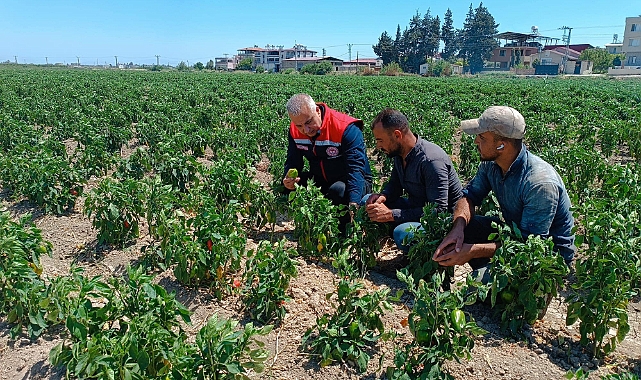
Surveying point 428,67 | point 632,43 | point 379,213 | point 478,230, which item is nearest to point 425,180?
point 379,213

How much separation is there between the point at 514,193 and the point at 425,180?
82cm

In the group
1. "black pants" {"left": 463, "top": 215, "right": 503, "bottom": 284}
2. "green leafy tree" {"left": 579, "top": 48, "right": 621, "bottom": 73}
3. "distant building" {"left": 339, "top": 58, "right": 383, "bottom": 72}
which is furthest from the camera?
"distant building" {"left": 339, "top": 58, "right": 383, "bottom": 72}

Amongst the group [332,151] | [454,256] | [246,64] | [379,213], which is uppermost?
[246,64]

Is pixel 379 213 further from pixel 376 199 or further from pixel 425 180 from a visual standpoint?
pixel 425 180

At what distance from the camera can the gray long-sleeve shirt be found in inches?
163

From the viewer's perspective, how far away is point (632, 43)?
82.9m

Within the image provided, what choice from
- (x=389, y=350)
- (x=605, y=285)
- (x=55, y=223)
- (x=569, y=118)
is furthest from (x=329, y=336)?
(x=569, y=118)

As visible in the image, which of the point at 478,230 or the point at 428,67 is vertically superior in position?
the point at 428,67

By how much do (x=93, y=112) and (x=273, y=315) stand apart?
37.9ft

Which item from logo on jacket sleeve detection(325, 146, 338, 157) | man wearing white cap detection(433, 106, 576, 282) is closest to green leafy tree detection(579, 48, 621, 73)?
logo on jacket sleeve detection(325, 146, 338, 157)

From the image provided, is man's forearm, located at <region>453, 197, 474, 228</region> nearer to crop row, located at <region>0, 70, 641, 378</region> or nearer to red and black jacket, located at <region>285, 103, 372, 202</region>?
crop row, located at <region>0, 70, 641, 378</region>

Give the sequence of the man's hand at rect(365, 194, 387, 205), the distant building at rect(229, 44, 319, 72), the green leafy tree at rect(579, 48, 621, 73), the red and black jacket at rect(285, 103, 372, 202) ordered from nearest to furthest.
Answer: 1. the man's hand at rect(365, 194, 387, 205)
2. the red and black jacket at rect(285, 103, 372, 202)
3. the green leafy tree at rect(579, 48, 621, 73)
4. the distant building at rect(229, 44, 319, 72)

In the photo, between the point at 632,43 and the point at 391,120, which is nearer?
the point at 391,120

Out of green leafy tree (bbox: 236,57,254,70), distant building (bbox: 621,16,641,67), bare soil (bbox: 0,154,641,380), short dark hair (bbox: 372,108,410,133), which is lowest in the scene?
bare soil (bbox: 0,154,641,380)
